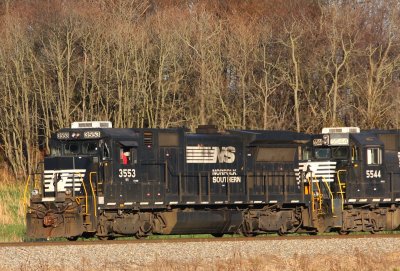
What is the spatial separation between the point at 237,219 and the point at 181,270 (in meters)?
8.87

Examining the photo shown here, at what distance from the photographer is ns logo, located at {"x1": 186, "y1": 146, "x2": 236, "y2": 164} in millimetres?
25859

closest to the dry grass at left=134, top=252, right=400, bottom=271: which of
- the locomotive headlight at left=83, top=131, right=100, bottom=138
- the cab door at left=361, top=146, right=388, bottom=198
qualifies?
the locomotive headlight at left=83, top=131, right=100, bottom=138

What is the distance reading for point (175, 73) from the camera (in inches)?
1753

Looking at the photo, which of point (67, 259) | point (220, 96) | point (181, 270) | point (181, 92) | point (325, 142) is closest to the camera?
point (181, 270)

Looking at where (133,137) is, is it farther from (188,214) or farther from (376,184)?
(376,184)

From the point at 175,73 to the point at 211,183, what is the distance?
748 inches

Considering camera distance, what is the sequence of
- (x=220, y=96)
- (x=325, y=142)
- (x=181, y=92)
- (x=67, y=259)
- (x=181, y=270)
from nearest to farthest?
1. (x=181, y=270)
2. (x=67, y=259)
3. (x=325, y=142)
4. (x=220, y=96)
5. (x=181, y=92)

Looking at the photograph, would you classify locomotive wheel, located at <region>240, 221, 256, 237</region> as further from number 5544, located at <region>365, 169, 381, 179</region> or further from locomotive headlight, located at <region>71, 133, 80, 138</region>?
locomotive headlight, located at <region>71, 133, 80, 138</region>

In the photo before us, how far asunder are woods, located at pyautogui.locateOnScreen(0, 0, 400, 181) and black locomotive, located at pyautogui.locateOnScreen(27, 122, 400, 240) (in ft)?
46.6

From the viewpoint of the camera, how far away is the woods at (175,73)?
4428 centimetres

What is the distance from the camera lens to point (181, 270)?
17.3 metres

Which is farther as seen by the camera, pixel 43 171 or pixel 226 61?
pixel 226 61

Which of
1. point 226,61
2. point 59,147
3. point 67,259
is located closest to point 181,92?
point 226,61

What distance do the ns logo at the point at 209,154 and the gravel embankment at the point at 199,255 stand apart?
3.66 meters
